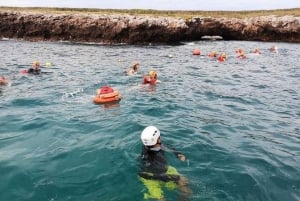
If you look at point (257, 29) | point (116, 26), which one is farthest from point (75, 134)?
point (257, 29)

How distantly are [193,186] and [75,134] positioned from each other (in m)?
5.52

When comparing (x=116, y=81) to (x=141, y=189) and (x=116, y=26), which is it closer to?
(x=141, y=189)

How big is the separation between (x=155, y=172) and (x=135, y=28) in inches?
1641

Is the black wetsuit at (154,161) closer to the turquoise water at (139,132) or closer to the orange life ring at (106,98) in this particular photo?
the turquoise water at (139,132)

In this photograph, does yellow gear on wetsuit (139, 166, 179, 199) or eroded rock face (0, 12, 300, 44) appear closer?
yellow gear on wetsuit (139, 166, 179, 199)

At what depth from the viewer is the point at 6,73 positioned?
80.1 feet

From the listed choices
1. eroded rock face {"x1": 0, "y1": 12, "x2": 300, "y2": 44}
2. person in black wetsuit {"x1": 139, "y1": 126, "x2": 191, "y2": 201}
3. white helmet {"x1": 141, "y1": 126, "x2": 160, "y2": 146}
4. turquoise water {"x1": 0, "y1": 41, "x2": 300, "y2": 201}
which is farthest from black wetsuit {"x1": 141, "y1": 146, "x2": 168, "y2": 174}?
eroded rock face {"x1": 0, "y1": 12, "x2": 300, "y2": 44}

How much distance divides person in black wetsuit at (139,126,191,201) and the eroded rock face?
41.0 m

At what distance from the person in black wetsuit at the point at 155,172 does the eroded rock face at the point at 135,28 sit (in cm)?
4104

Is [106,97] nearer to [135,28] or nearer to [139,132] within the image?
[139,132]

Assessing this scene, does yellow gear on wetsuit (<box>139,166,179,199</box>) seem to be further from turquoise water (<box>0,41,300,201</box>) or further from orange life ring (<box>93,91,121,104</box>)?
orange life ring (<box>93,91,121,104</box>)

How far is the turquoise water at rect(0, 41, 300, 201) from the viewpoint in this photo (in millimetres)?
8812

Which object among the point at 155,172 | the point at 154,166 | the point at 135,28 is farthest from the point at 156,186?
the point at 135,28

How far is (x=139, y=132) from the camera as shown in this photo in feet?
41.6
